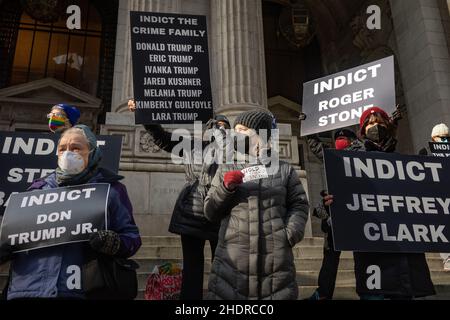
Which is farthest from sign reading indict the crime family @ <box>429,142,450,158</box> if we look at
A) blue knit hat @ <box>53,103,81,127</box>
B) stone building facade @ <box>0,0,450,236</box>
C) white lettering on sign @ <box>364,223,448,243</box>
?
blue knit hat @ <box>53,103,81,127</box>

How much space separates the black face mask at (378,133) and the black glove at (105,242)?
2.73 meters

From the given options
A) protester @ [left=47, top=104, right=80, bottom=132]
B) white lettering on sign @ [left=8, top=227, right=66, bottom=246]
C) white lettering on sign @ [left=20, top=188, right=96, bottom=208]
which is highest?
protester @ [left=47, top=104, right=80, bottom=132]

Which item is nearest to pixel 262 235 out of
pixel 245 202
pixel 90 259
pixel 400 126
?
pixel 245 202

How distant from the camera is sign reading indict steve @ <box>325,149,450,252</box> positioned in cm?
388

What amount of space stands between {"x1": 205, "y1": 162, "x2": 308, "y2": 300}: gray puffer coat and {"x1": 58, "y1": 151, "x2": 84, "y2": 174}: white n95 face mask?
1022mm

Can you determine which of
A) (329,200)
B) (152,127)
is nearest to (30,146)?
(152,127)

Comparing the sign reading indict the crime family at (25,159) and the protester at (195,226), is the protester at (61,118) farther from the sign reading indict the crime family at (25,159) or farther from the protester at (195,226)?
the protester at (195,226)

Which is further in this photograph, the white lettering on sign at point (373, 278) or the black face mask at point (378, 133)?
the black face mask at point (378, 133)

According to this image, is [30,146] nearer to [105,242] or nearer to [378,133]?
[105,242]

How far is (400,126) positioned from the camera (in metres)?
15.4

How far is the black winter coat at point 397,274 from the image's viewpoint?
3752 mm

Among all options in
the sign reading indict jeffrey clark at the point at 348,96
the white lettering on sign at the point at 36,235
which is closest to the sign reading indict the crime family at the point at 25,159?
the white lettering on sign at the point at 36,235

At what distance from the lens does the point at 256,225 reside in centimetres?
334

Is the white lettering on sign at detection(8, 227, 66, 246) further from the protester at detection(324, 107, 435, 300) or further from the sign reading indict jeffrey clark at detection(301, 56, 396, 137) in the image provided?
the sign reading indict jeffrey clark at detection(301, 56, 396, 137)
